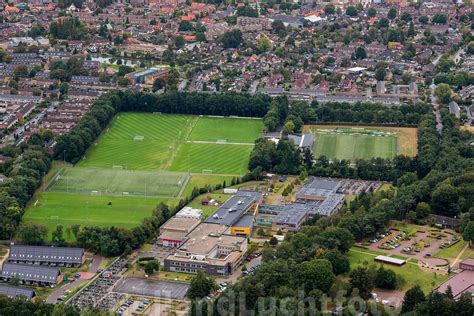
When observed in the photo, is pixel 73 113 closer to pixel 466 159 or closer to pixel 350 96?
pixel 350 96

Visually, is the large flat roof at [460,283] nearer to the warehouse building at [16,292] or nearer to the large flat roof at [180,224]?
the large flat roof at [180,224]

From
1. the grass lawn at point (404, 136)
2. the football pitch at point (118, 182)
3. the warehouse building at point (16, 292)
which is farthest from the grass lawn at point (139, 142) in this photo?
the warehouse building at point (16, 292)

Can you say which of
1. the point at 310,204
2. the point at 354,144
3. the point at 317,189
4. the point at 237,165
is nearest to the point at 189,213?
the point at 310,204

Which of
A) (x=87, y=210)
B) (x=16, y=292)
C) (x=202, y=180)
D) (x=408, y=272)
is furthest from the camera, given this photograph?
(x=202, y=180)

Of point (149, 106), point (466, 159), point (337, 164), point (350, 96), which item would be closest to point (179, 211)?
point (337, 164)

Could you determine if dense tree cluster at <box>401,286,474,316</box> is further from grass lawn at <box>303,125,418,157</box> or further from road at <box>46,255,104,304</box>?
grass lawn at <box>303,125,418,157</box>

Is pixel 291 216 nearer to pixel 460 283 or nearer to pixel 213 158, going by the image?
pixel 460 283
